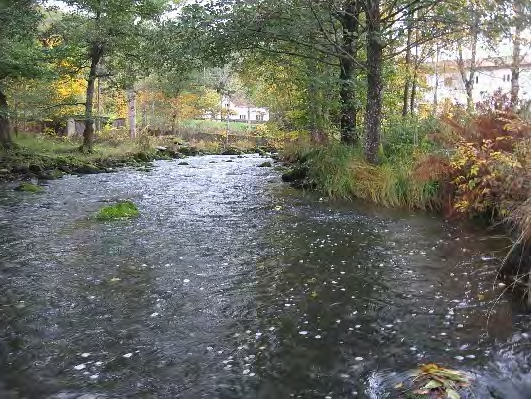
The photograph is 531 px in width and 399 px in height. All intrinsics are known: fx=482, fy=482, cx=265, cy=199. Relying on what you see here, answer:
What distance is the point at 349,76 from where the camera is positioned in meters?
15.0

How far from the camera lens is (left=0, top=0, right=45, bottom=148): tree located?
14.3 m

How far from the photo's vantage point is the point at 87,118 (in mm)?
21922

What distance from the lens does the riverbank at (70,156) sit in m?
17.9

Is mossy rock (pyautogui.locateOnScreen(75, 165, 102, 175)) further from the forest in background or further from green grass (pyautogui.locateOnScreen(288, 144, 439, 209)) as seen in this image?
green grass (pyautogui.locateOnScreen(288, 144, 439, 209))

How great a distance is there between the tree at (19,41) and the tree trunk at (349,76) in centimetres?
944

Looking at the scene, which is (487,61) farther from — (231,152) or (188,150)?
(188,150)

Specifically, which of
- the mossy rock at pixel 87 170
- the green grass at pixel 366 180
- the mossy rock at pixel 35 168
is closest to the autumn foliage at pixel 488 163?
the green grass at pixel 366 180

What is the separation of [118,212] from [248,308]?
6250mm

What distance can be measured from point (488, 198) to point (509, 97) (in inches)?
157

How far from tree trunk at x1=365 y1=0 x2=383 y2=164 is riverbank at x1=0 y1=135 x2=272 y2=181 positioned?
446 inches

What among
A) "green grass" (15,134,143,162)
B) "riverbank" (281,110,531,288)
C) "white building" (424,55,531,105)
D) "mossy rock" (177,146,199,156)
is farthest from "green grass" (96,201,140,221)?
"mossy rock" (177,146,199,156)

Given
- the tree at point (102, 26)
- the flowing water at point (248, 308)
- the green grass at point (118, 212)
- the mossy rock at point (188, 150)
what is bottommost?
the flowing water at point (248, 308)

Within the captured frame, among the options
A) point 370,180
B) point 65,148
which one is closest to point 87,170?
point 65,148

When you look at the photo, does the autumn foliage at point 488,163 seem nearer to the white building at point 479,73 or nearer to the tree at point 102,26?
the white building at point 479,73
